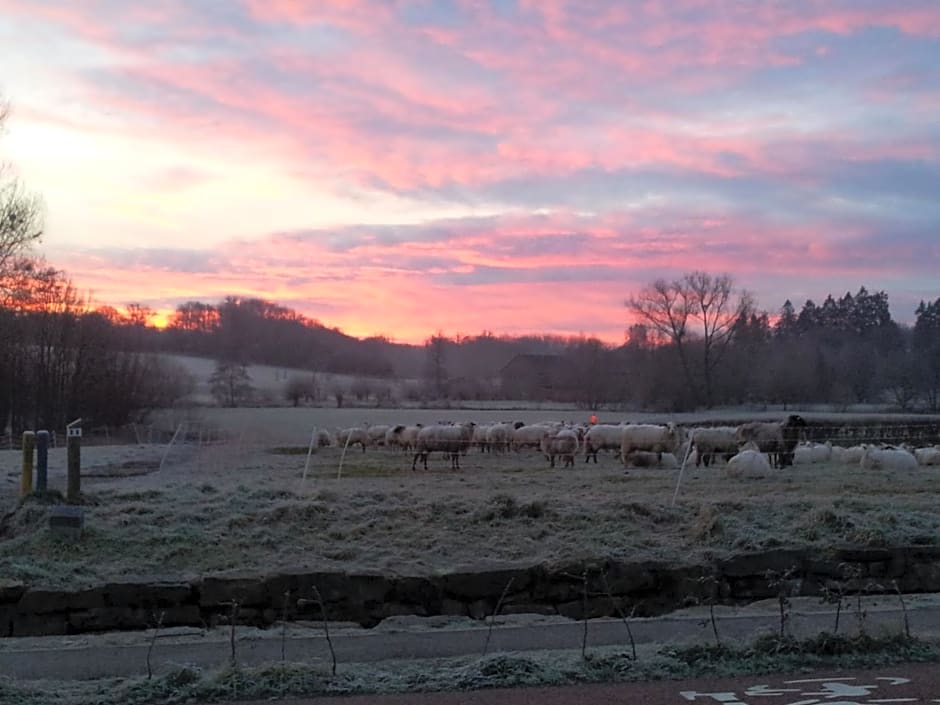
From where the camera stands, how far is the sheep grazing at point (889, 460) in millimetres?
28688

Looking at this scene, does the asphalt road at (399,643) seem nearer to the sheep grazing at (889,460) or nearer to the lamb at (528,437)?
the sheep grazing at (889,460)

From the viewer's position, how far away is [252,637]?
32.2 ft

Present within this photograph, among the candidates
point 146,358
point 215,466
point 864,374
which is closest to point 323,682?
point 215,466

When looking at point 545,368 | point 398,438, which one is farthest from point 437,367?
point 398,438

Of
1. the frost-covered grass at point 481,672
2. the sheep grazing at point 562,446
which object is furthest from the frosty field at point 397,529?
the sheep grazing at point 562,446

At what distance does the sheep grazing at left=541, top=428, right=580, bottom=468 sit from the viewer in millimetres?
32906

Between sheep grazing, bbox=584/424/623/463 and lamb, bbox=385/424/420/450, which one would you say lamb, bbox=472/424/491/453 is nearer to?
lamb, bbox=385/424/420/450

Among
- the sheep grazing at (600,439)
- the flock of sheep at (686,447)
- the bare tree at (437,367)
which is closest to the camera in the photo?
the flock of sheep at (686,447)

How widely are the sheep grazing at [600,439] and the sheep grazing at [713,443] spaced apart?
3124 millimetres

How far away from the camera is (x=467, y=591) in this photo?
11.7m

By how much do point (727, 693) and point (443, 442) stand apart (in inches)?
1051

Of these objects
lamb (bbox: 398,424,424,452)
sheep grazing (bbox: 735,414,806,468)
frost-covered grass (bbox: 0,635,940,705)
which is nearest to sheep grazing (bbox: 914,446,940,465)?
sheep grazing (bbox: 735,414,806,468)

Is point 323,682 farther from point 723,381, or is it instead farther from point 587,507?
point 723,381

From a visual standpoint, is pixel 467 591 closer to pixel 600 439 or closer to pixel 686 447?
pixel 686 447
